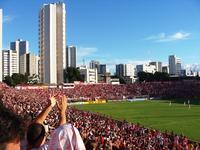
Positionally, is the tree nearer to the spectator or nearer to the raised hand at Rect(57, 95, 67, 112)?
the raised hand at Rect(57, 95, 67, 112)

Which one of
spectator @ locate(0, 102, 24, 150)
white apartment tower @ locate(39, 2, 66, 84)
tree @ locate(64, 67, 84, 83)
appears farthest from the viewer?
tree @ locate(64, 67, 84, 83)

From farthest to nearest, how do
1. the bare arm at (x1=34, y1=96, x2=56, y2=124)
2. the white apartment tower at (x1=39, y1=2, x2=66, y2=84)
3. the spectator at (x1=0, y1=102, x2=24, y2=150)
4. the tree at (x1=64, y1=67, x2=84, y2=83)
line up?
the tree at (x1=64, y1=67, x2=84, y2=83), the white apartment tower at (x1=39, y1=2, x2=66, y2=84), the bare arm at (x1=34, y1=96, x2=56, y2=124), the spectator at (x1=0, y1=102, x2=24, y2=150)

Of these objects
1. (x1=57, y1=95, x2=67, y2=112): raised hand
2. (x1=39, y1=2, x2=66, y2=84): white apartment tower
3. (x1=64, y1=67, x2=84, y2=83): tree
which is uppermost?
(x1=39, y1=2, x2=66, y2=84): white apartment tower

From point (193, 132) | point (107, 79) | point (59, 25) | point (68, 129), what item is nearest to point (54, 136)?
point (68, 129)

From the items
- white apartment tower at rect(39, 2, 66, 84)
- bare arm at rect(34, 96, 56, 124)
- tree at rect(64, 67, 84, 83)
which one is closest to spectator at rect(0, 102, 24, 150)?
bare arm at rect(34, 96, 56, 124)

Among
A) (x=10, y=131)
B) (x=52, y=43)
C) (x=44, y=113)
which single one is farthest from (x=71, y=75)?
(x=10, y=131)

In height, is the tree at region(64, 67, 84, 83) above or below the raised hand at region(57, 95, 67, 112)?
above

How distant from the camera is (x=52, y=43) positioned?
528ft

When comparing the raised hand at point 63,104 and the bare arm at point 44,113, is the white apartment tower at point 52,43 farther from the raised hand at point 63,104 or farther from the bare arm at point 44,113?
the raised hand at point 63,104

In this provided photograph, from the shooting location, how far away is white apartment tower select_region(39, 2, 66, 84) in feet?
518

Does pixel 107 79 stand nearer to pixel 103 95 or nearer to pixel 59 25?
pixel 59 25

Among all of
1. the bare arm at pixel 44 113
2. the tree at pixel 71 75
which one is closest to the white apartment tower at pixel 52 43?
the tree at pixel 71 75

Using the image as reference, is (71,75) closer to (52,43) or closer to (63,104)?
(52,43)

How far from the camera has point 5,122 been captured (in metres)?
2.63
